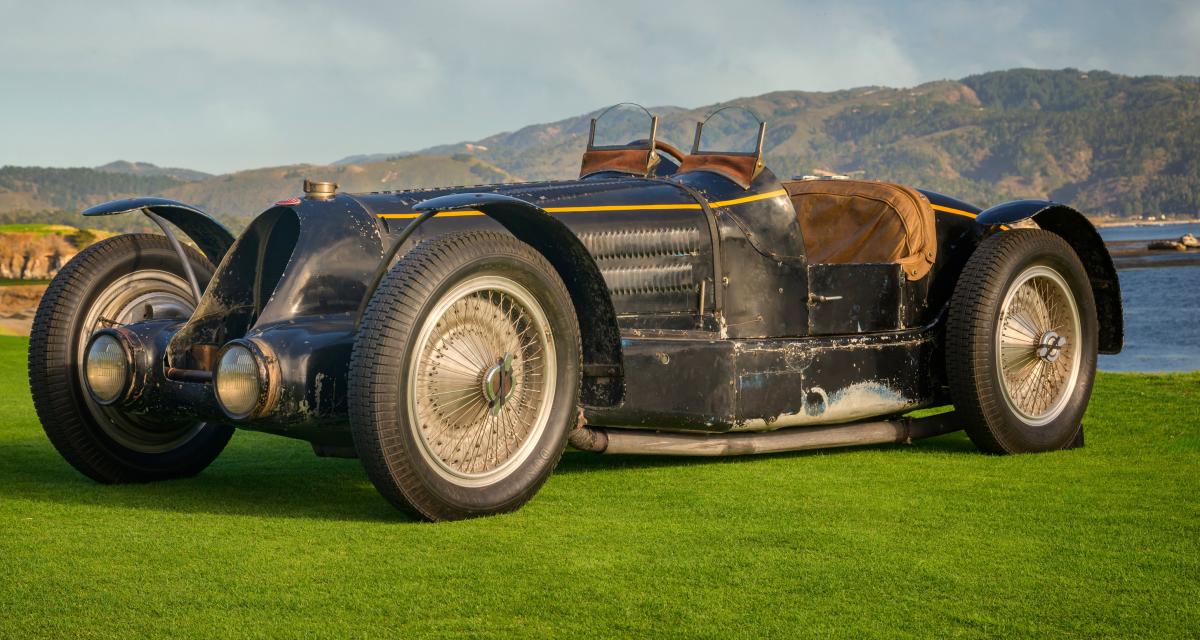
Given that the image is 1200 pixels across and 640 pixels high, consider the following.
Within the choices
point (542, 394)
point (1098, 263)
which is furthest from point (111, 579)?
point (1098, 263)

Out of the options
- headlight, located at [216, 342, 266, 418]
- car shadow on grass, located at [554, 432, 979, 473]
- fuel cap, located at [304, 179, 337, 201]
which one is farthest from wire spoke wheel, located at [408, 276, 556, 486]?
fuel cap, located at [304, 179, 337, 201]

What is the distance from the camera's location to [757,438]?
5.63 metres

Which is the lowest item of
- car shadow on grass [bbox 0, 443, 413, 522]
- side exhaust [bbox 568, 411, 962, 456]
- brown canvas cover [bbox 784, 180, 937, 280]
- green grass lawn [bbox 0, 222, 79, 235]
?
car shadow on grass [bbox 0, 443, 413, 522]

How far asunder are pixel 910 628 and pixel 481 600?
1.21m

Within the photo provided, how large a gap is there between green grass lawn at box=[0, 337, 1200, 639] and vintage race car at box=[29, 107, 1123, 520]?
266 millimetres

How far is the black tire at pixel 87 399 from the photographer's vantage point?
5191 mm

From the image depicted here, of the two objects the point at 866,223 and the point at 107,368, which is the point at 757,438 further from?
the point at 107,368

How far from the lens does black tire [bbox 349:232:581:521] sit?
4.11 meters

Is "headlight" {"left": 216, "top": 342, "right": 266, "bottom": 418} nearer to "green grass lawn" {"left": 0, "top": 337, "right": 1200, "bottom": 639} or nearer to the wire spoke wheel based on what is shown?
"green grass lawn" {"left": 0, "top": 337, "right": 1200, "bottom": 639}

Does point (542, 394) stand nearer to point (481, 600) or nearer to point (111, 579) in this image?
point (481, 600)

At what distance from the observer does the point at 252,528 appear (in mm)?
4258

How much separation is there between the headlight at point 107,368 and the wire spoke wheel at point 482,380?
4.64 feet

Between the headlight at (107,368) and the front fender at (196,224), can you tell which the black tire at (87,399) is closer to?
the front fender at (196,224)

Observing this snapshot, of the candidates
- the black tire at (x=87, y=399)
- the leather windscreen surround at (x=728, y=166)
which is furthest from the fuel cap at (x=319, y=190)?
the leather windscreen surround at (x=728, y=166)
